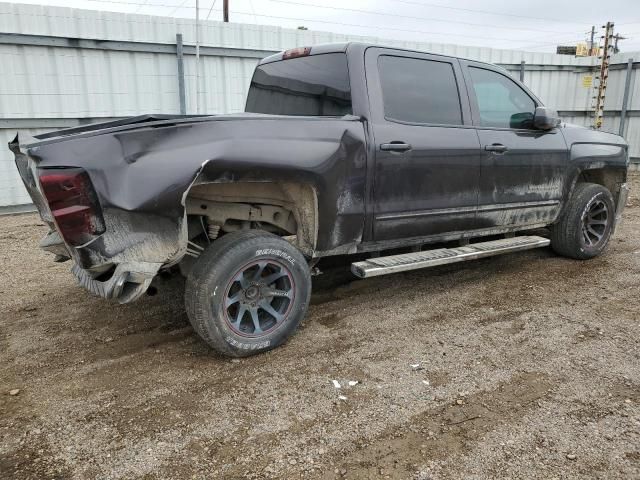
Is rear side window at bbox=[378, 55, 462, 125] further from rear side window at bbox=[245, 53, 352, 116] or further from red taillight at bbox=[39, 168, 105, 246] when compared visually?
red taillight at bbox=[39, 168, 105, 246]

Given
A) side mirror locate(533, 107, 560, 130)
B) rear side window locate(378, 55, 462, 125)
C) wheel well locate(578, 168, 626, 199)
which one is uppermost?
rear side window locate(378, 55, 462, 125)

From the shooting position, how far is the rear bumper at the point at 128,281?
9.18 ft

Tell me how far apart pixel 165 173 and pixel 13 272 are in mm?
3358

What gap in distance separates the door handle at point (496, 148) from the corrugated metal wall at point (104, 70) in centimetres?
A: 618

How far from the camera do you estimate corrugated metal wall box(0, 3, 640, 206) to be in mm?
7469

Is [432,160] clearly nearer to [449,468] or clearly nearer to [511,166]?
[511,166]

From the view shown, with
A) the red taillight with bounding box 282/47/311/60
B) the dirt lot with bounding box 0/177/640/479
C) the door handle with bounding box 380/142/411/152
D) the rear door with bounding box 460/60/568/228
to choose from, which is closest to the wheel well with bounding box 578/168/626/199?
the rear door with bounding box 460/60/568/228

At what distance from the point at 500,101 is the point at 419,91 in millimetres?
1012

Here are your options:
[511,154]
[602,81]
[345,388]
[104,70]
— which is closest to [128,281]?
[345,388]

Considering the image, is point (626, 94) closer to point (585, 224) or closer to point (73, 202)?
point (585, 224)

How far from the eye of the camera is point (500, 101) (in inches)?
175

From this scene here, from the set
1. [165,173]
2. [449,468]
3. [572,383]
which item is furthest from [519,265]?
[165,173]

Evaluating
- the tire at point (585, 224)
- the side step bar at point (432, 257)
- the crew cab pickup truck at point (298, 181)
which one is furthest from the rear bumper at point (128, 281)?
the tire at point (585, 224)

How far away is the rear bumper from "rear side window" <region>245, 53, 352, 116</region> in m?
1.69
